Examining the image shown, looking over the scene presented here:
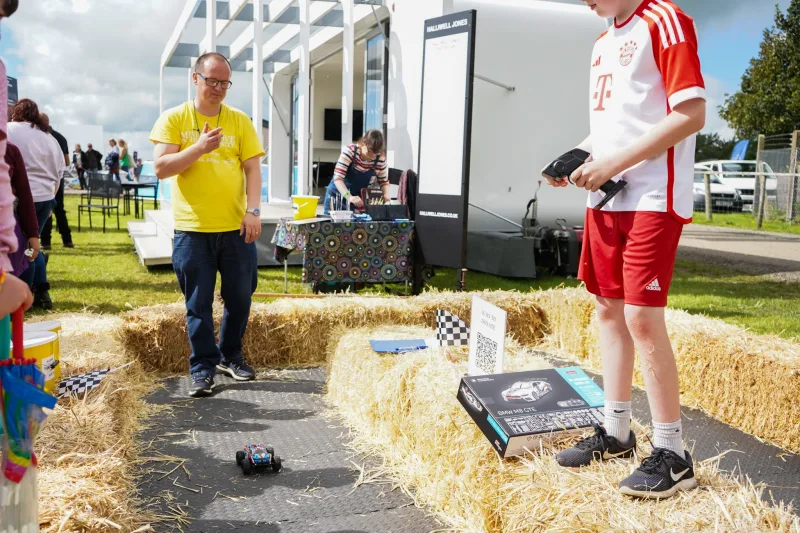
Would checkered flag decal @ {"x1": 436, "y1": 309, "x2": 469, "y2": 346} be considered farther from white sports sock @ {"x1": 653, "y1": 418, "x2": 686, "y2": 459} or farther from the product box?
white sports sock @ {"x1": 653, "y1": 418, "x2": 686, "y2": 459}

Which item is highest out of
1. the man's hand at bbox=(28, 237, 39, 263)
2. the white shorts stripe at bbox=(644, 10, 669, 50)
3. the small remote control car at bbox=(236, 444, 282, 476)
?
the white shorts stripe at bbox=(644, 10, 669, 50)

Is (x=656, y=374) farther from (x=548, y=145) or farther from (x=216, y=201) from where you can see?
(x=548, y=145)

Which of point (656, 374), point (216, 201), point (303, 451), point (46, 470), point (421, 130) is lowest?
point (303, 451)

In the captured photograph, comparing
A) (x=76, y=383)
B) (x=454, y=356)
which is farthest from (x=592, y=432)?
(x=76, y=383)

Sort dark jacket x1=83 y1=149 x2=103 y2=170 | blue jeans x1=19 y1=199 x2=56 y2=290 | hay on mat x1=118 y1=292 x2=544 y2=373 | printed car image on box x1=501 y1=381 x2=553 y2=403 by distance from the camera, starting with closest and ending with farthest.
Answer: printed car image on box x1=501 y1=381 x2=553 y2=403
hay on mat x1=118 y1=292 x2=544 y2=373
blue jeans x1=19 y1=199 x2=56 y2=290
dark jacket x1=83 y1=149 x2=103 y2=170

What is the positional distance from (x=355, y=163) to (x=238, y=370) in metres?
3.42

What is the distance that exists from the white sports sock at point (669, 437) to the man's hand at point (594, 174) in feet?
2.31

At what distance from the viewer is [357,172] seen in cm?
724

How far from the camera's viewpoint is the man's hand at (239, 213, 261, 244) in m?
3.88

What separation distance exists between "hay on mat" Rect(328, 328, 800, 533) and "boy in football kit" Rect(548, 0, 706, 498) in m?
0.09

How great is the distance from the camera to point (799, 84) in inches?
814

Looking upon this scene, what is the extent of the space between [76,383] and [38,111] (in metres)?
4.37

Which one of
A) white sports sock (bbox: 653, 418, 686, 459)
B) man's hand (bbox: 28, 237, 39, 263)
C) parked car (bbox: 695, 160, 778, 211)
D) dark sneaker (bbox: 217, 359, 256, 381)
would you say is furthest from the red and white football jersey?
parked car (bbox: 695, 160, 778, 211)

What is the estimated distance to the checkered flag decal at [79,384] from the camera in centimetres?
292
